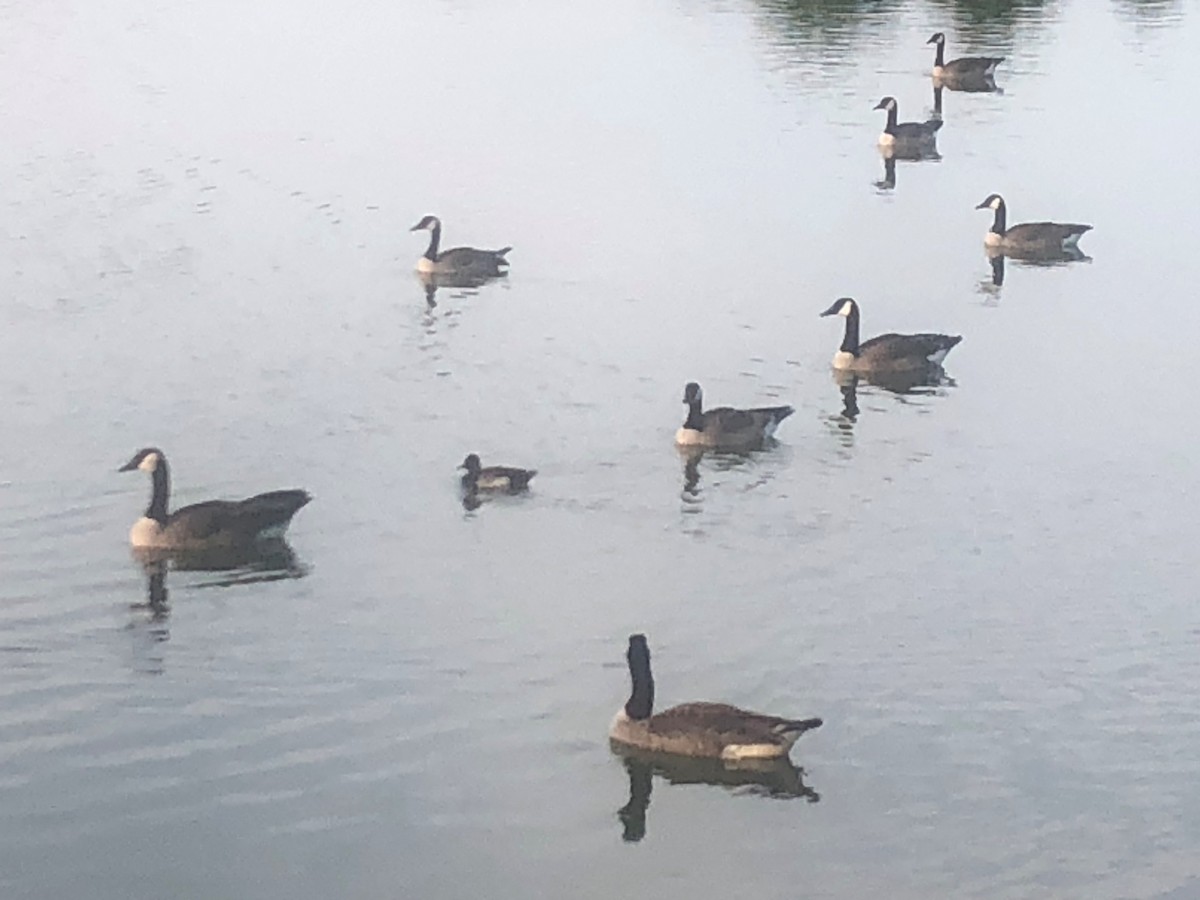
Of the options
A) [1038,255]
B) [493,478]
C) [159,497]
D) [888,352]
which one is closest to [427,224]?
[888,352]

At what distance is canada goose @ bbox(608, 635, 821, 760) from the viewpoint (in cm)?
1288

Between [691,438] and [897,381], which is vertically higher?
[691,438]

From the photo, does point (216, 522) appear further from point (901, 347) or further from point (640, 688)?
point (901, 347)

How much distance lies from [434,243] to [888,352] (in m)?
5.98

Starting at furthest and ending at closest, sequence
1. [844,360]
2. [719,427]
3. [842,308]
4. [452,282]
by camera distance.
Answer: [452,282]
[842,308]
[844,360]
[719,427]

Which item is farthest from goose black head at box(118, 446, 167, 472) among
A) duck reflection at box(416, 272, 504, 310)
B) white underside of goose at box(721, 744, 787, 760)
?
duck reflection at box(416, 272, 504, 310)

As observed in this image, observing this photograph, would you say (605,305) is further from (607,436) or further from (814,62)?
(814,62)

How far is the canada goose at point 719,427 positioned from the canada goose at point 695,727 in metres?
5.66

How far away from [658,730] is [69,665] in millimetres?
3890

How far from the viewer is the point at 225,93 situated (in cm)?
3538

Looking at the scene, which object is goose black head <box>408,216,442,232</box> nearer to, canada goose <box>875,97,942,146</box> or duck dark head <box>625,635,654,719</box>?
canada goose <box>875,97,942,146</box>

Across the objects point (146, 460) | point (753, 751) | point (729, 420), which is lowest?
point (729, 420)

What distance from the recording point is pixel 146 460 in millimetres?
17016

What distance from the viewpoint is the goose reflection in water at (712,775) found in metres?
12.7
